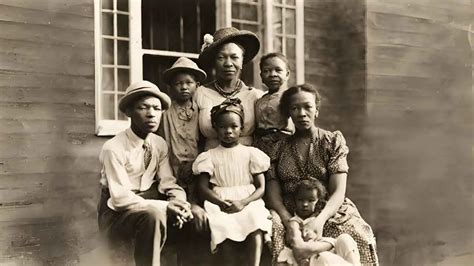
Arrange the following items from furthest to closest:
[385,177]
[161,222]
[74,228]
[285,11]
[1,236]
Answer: [385,177]
[285,11]
[74,228]
[1,236]
[161,222]

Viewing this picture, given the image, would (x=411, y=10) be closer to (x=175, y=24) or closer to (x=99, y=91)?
(x=175, y=24)

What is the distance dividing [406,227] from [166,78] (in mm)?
3505

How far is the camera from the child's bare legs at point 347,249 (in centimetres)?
314

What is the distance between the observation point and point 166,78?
11.5 ft

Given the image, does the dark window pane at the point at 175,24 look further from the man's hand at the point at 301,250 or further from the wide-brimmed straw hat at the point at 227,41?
the man's hand at the point at 301,250

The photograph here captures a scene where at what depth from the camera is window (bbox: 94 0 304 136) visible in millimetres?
4750

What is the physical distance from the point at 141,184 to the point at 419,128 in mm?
3613

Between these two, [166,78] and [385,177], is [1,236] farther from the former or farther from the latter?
[385,177]

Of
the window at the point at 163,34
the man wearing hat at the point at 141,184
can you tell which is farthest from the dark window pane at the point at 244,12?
the man wearing hat at the point at 141,184

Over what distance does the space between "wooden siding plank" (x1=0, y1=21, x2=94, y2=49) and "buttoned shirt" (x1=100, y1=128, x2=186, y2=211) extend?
1534 millimetres

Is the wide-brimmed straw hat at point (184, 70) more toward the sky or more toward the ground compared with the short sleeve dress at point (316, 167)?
more toward the sky

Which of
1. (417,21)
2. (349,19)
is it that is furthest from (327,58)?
(417,21)

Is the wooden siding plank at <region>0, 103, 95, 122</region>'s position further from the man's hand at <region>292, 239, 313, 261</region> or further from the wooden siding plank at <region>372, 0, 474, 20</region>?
the wooden siding plank at <region>372, 0, 474, 20</region>

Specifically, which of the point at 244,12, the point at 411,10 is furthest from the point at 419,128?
the point at 244,12
